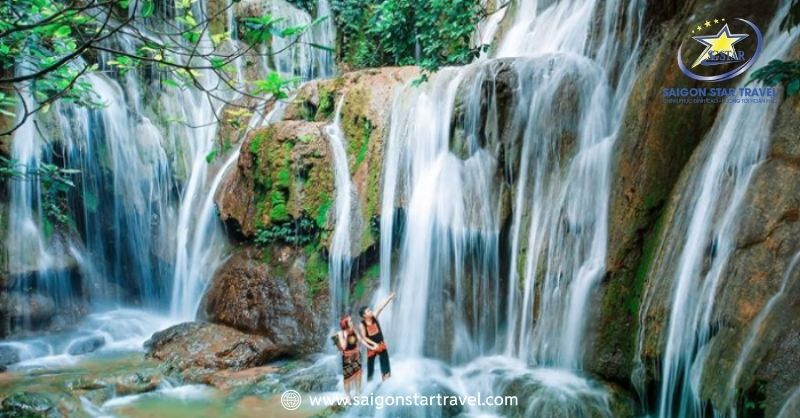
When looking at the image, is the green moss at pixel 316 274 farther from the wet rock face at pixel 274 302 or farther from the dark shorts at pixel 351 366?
the dark shorts at pixel 351 366

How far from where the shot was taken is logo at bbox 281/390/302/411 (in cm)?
616

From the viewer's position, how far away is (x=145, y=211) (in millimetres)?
10531

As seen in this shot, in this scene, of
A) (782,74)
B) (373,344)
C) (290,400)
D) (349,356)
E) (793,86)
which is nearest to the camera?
(793,86)

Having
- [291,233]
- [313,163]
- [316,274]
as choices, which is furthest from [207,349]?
[313,163]

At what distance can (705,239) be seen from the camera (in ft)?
15.7

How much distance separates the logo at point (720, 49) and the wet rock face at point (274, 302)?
5290 mm

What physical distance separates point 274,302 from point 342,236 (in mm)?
1346

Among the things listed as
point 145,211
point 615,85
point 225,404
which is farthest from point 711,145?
point 145,211

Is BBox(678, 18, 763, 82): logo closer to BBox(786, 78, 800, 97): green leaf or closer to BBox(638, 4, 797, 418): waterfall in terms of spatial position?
BBox(638, 4, 797, 418): waterfall

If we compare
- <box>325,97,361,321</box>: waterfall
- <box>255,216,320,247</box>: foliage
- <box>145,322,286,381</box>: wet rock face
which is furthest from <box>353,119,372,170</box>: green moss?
<box>145,322,286,381</box>: wet rock face

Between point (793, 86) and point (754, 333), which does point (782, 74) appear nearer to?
point (793, 86)

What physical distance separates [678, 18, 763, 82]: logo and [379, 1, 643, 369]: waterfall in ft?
3.29

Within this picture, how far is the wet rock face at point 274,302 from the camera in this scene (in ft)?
26.1

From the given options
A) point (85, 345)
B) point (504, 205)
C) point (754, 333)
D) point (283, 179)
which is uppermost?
point (283, 179)
